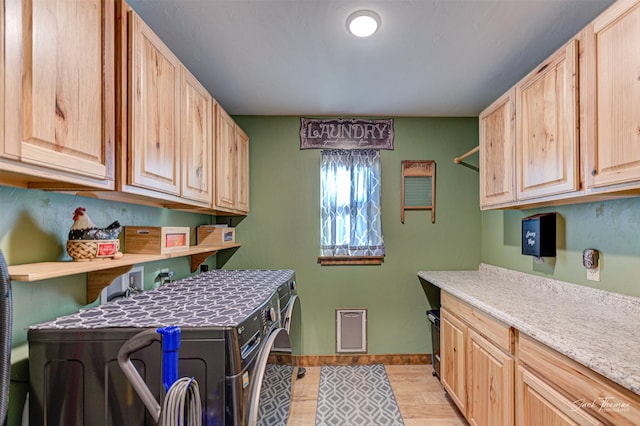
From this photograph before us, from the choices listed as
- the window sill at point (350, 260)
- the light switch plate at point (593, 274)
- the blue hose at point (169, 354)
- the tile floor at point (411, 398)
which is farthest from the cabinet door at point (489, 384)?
the blue hose at point (169, 354)

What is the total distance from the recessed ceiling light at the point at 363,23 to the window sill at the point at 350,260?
6.26 ft

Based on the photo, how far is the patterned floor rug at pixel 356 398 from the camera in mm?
2137

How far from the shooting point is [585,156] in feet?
4.50

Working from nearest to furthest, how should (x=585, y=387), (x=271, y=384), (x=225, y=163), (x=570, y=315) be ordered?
1. (x=585, y=387)
2. (x=271, y=384)
3. (x=570, y=315)
4. (x=225, y=163)

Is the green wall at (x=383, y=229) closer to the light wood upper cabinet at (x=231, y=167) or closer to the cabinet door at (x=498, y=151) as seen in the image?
the light wood upper cabinet at (x=231, y=167)

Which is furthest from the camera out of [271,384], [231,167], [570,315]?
[231,167]

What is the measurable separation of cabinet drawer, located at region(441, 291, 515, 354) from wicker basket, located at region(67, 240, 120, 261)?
185cm

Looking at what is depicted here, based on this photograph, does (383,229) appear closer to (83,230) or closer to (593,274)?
(593,274)

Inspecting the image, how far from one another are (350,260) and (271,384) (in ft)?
5.75

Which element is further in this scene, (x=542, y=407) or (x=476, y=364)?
(x=476, y=364)

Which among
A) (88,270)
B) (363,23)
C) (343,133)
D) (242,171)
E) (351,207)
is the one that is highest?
(363,23)

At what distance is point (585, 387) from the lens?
3.41ft

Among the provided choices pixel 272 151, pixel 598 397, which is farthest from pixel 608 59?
pixel 272 151

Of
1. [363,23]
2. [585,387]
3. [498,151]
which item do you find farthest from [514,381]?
[363,23]
